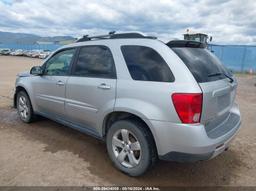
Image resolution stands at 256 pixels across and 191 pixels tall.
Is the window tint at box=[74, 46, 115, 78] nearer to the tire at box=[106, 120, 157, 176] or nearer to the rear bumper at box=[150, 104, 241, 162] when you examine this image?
the tire at box=[106, 120, 157, 176]

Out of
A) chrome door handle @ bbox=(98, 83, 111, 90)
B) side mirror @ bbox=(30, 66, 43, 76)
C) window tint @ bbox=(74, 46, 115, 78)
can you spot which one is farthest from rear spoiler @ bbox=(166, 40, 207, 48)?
side mirror @ bbox=(30, 66, 43, 76)

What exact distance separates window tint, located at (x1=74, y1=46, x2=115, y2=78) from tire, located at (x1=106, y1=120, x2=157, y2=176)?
0.75 meters

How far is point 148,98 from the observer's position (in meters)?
2.79

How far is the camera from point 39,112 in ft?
15.8

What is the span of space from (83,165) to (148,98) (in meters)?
1.48

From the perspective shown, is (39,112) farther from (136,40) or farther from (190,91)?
(190,91)

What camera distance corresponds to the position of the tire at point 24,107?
16.6 feet

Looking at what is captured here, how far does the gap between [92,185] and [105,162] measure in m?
0.62

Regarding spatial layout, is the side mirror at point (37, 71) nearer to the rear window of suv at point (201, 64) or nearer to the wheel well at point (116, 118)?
the wheel well at point (116, 118)

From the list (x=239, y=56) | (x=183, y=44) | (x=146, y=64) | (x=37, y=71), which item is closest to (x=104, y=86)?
(x=146, y=64)

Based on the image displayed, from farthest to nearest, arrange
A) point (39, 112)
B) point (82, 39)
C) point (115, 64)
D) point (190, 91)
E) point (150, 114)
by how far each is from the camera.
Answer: point (39, 112), point (82, 39), point (115, 64), point (150, 114), point (190, 91)

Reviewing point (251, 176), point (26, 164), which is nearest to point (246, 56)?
point (251, 176)

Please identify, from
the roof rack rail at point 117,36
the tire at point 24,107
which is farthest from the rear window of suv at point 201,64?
the tire at point 24,107

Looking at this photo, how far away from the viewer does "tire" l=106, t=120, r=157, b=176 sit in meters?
2.91
